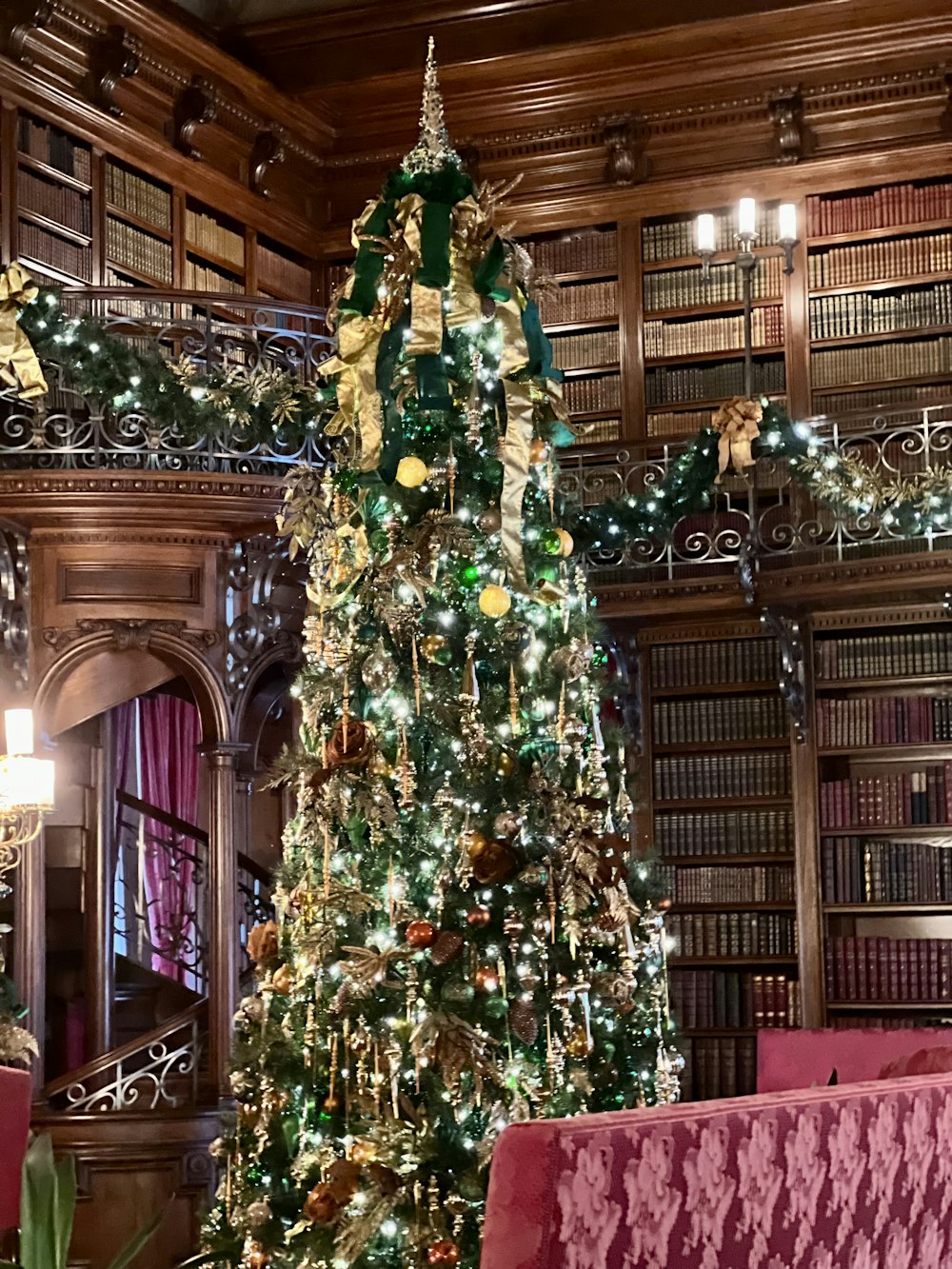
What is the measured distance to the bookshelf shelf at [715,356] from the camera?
8.91 meters

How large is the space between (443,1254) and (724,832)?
15.4 feet

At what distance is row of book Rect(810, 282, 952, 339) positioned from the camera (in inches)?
342

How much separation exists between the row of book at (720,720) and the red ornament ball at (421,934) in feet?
14.9

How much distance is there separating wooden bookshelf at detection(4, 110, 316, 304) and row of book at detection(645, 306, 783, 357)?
190cm

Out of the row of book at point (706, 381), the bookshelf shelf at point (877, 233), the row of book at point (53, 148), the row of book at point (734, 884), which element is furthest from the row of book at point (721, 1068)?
the row of book at point (53, 148)

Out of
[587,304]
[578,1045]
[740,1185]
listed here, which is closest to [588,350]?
[587,304]

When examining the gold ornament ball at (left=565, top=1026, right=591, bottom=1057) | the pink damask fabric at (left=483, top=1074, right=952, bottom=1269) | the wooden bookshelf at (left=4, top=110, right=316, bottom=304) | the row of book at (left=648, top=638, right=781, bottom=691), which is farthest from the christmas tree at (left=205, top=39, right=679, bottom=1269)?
the row of book at (left=648, top=638, right=781, bottom=691)

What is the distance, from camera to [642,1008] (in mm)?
4520

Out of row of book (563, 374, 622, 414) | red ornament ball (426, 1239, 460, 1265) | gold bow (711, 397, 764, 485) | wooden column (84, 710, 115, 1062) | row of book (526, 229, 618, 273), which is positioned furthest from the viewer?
row of book (526, 229, 618, 273)

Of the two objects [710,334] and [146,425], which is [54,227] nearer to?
[146,425]

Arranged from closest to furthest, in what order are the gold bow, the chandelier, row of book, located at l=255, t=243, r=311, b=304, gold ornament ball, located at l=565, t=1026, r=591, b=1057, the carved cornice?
gold ornament ball, located at l=565, t=1026, r=591, b=1057 → the chandelier → the carved cornice → the gold bow → row of book, located at l=255, t=243, r=311, b=304

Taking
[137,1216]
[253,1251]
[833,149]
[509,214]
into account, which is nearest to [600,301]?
[509,214]

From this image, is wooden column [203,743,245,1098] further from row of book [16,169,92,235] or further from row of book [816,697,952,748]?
row of book [816,697,952,748]

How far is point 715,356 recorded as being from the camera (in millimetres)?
8992
